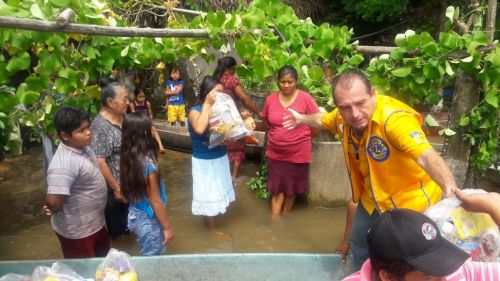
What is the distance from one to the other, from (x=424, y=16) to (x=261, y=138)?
27.1 ft

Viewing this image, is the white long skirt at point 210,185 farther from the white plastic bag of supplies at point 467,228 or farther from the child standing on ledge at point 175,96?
the child standing on ledge at point 175,96

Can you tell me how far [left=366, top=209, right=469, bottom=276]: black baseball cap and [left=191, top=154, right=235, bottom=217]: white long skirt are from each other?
2747 mm

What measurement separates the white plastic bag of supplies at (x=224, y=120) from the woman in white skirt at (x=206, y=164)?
5cm

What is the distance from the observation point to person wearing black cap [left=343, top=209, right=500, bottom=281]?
4.63 ft

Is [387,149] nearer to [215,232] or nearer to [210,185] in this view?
[210,185]

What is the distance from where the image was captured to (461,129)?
3852 millimetres

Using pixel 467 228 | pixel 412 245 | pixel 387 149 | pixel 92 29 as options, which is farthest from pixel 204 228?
pixel 412 245

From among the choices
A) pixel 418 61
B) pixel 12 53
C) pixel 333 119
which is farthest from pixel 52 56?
pixel 418 61

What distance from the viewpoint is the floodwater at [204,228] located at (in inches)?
166

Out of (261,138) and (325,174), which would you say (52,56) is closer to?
(325,174)

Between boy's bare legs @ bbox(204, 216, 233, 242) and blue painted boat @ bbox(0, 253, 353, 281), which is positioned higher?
blue painted boat @ bbox(0, 253, 353, 281)

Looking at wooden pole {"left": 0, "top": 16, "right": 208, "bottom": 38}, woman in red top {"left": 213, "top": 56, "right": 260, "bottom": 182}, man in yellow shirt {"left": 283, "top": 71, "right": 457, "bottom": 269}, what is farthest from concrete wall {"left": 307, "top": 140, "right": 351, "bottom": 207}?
wooden pole {"left": 0, "top": 16, "right": 208, "bottom": 38}

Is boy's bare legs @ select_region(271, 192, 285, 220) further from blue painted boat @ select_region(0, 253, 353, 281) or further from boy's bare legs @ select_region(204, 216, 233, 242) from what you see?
blue painted boat @ select_region(0, 253, 353, 281)

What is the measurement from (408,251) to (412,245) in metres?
0.02
